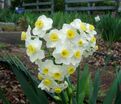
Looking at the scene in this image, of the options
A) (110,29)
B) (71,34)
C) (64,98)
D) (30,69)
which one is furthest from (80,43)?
(110,29)

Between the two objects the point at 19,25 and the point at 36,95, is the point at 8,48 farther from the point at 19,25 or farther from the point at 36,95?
the point at 19,25

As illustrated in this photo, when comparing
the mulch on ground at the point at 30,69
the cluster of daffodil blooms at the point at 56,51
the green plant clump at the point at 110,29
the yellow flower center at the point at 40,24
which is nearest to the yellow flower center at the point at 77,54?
the cluster of daffodil blooms at the point at 56,51

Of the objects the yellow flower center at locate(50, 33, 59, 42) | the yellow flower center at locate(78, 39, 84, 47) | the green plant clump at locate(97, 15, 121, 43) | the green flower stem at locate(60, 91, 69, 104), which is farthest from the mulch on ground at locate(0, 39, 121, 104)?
the yellow flower center at locate(50, 33, 59, 42)

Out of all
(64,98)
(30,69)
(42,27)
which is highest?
(42,27)

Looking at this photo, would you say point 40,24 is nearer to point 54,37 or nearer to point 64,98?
point 54,37

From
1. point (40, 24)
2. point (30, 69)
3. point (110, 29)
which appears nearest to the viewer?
point (40, 24)

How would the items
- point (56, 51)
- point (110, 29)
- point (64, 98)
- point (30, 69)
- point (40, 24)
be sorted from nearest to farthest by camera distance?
point (56, 51), point (40, 24), point (64, 98), point (30, 69), point (110, 29)

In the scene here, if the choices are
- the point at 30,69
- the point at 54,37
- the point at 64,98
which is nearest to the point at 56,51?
the point at 54,37

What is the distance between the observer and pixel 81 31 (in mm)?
2369

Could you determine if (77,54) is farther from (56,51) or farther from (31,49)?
(31,49)

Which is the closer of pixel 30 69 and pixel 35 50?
pixel 35 50

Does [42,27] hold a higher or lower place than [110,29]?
higher

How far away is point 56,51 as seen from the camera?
2.23 m

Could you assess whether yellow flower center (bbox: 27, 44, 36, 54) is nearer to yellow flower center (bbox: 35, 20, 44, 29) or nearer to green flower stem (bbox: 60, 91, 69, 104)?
yellow flower center (bbox: 35, 20, 44, 29)
